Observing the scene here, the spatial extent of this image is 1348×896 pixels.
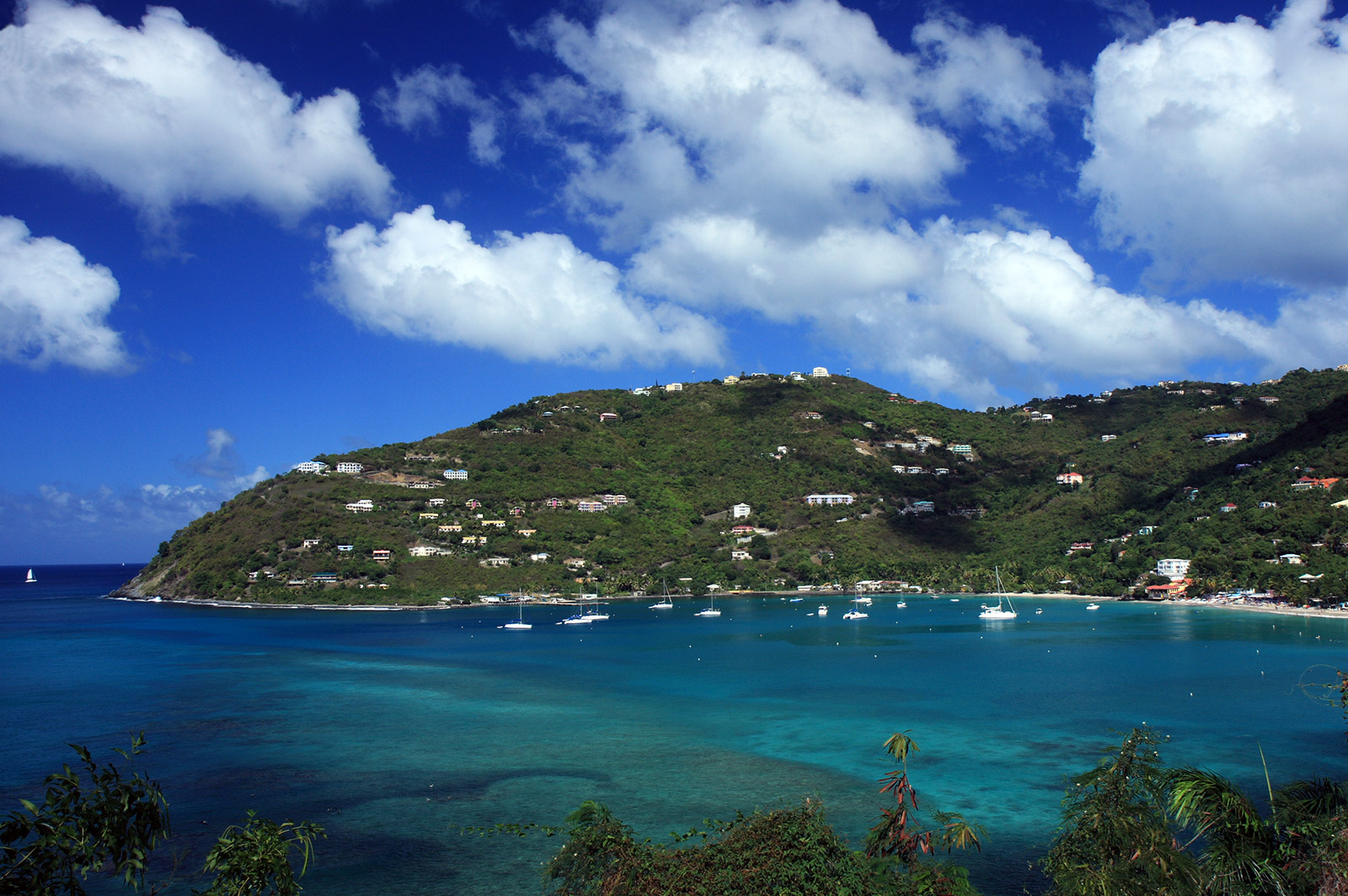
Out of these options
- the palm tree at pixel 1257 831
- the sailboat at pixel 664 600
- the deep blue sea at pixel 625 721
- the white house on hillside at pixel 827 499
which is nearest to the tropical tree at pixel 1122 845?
the palm tree at pixel 1257 831

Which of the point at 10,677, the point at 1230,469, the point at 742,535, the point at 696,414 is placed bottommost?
the point at 10,677

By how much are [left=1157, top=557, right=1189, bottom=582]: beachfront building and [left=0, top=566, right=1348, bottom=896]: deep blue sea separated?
52.7 ft

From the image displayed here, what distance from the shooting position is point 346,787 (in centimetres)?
2477

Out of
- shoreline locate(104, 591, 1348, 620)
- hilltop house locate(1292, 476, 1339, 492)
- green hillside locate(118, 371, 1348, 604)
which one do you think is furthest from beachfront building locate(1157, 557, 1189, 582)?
hilltop house locate(1292, 476, 1339, 492)

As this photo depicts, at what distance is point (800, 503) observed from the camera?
4845 inches

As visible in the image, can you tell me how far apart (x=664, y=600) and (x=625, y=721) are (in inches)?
2547

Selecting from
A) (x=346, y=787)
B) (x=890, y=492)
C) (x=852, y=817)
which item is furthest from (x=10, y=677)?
(x=890, y=492)

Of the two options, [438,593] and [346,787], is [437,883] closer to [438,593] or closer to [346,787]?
[346,787]

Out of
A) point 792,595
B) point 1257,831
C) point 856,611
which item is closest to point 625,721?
point 1257,831

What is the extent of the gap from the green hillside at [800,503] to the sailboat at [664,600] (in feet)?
5.65

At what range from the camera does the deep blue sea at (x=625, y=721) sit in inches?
859

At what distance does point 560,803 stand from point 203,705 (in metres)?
24.0

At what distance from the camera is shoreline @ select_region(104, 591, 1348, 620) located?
67.1m

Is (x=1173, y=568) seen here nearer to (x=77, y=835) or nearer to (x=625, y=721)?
(x=625, y=721)
